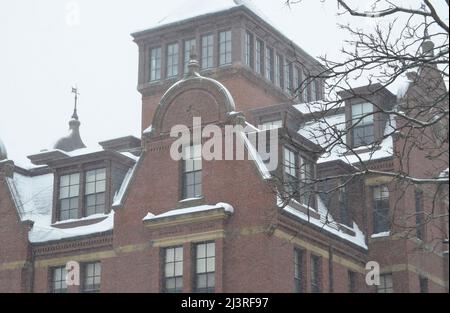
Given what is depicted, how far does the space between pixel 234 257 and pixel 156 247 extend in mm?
3080

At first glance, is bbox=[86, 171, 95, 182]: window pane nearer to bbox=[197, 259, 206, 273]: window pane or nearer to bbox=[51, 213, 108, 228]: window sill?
bbox=[51, 213, 108, 228]: window sill

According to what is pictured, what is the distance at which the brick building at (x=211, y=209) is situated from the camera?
32.3 meters

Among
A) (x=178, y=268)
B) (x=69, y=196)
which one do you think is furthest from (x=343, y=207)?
(x=69, y=196)

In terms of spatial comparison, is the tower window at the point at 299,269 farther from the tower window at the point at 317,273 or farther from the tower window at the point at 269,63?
the tower window at the point at 269,63

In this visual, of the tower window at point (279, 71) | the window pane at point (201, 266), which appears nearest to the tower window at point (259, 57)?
the tower window at point (279, 71)

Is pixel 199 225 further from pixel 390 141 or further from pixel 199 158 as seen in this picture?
pixel 390 141

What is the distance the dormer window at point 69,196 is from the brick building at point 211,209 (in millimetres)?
50

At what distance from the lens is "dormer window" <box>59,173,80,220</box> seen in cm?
3766

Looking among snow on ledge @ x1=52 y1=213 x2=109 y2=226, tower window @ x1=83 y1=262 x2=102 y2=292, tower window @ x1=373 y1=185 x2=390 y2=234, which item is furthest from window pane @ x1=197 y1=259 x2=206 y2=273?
tower window @ x1=373 y1=185 x2=390 y2=234

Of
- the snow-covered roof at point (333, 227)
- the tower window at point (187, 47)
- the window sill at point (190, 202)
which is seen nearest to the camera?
the window sill at point (190, 202)

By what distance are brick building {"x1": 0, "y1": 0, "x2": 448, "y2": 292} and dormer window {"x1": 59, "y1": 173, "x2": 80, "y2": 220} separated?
0.05 m

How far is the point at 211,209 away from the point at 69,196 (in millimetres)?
7960

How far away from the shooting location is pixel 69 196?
37844 mm
